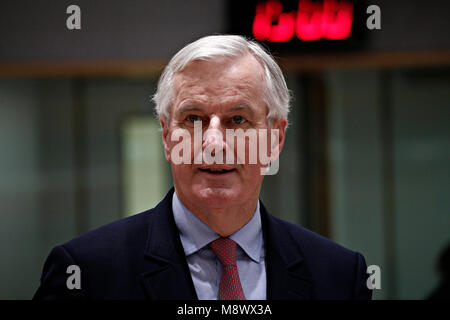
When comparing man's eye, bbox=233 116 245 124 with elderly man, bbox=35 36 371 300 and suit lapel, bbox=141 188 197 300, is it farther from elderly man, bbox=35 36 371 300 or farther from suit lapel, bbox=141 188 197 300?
suit lapel, bbox=141 188 197 300

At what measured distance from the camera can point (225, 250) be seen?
3.93 ft

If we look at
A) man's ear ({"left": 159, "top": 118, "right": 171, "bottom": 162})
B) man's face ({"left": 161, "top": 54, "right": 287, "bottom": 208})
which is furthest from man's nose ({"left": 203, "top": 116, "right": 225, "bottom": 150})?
man's ear ({"left": 159, "top": 118, "right": 171, "bottom": 162})

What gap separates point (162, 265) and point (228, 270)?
0.15 metres

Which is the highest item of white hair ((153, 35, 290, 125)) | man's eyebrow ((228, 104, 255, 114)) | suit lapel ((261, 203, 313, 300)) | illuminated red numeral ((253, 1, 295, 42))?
illuminated red numeral ((253, 1, 295, 42))

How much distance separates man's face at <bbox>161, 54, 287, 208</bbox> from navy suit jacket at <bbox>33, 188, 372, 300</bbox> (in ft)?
0.48

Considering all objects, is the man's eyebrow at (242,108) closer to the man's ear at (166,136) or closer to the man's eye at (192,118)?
the man's eye at (192,118)

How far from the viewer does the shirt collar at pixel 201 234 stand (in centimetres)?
120

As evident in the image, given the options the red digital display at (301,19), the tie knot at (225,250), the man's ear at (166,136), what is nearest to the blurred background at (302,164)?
the red digital display at (301,19)

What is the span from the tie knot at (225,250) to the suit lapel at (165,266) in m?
0.08

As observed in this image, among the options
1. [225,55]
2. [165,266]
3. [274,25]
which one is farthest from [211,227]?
[274,25]

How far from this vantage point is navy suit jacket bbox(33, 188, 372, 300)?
1136mm

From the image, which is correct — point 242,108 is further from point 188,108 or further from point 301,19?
point 301,19
